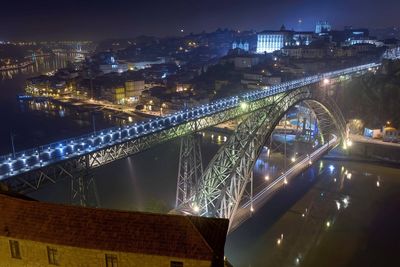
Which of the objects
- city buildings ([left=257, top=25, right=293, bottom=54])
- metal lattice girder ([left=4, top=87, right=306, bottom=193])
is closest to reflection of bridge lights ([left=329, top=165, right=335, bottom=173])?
metal lattice girder ([left=4, top=87, right=306, bottom=193])

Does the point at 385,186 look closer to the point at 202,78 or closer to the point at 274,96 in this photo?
the point at 274,96

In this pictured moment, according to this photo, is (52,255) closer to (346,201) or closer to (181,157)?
(181,157)

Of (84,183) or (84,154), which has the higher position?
(84,154)

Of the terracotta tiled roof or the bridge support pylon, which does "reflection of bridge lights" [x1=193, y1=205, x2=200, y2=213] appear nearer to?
the bridge support pylon

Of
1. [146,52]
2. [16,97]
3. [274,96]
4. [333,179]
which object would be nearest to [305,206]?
[333,179]

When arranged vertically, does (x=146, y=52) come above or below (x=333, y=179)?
above

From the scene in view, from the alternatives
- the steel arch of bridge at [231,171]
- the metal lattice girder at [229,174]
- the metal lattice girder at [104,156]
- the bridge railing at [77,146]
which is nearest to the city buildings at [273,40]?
the bridge railing at [77,146]

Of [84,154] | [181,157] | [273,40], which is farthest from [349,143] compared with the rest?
[273,40]

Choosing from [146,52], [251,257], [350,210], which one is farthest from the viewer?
[146,52]
